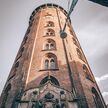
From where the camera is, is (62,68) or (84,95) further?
(62,68)

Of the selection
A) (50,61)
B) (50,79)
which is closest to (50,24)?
(50,61)

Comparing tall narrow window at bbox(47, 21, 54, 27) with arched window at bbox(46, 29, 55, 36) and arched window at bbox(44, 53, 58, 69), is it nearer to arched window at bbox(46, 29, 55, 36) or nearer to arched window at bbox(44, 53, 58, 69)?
arched window at bbox(46, 29, 55, 36)

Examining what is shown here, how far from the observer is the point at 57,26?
21812 mm

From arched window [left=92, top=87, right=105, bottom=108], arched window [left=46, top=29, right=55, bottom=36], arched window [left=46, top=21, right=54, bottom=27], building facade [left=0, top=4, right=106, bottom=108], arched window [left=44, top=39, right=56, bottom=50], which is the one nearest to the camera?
building facade [left=0, top=4, right=106, bottom=108]

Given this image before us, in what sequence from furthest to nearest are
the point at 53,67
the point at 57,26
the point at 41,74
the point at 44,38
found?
1. the point at 57,26
2. the point at 44,38
3. the point at 53,67
4. the point at 41,74

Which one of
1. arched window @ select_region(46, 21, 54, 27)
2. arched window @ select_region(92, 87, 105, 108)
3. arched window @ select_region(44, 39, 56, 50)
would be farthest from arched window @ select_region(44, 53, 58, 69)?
arched window @ select_region(46, 21, 54, 27)

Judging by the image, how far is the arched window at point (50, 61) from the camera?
1654 cm

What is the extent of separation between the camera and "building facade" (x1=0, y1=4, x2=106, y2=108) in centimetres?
1226

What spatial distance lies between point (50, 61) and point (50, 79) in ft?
10.6

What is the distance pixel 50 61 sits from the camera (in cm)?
1719

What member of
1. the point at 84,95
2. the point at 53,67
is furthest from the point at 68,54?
the point at 84,95

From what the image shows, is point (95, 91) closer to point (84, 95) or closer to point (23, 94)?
point (84, 95)

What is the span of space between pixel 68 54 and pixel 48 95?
5470mm

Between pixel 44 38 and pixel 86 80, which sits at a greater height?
pixel 44 38
